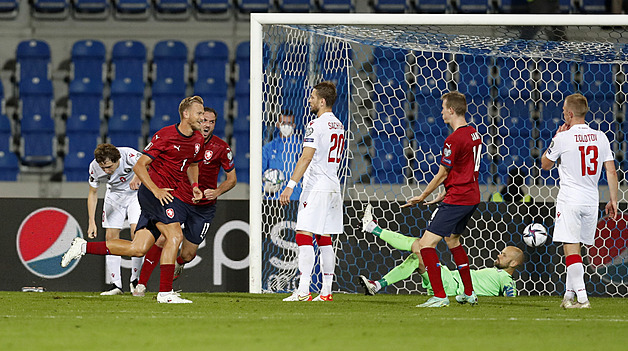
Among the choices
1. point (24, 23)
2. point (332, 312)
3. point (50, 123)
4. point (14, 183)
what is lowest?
point (332, 312)

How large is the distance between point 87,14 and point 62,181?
2.99 meters

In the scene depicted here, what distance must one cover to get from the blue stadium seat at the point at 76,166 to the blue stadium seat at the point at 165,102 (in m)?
0.96

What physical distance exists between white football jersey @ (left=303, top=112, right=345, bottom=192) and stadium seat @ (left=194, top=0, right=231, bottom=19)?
6.70 meters

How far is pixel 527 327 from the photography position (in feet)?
16.1

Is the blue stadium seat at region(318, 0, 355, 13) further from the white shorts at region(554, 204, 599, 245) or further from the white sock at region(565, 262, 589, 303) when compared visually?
the white sock at region(565, 262, 589, 303)

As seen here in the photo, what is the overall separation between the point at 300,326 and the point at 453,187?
198 cm

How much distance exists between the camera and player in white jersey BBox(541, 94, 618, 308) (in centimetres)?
654

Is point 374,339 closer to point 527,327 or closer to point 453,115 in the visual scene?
point 527,327

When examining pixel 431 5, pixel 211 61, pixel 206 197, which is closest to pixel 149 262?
pixel 206 197

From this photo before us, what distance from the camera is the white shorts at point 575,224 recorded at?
6500 millimetres

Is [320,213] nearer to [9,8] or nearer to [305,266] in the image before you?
[305,266]

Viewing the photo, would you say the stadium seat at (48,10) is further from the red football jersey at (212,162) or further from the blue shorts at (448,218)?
the blue shorts at (448,218)

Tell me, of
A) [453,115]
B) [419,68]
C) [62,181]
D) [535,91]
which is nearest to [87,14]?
[62,181]

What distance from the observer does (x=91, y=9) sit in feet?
44.1
